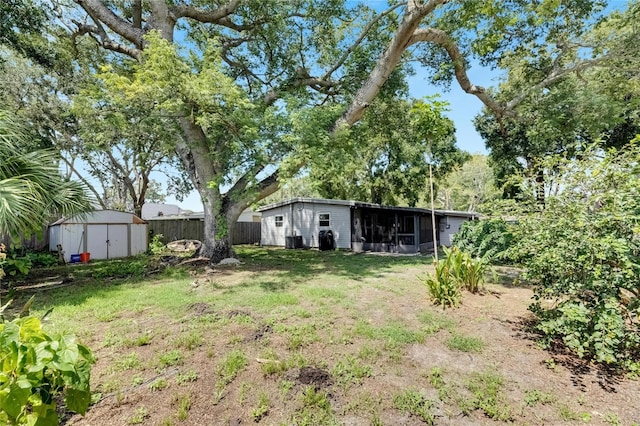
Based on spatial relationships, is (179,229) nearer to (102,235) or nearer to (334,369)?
(102,235)

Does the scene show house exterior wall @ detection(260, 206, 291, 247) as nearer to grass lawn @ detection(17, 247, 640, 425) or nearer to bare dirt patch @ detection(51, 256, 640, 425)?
grass lawn @ detection(17, 247, 640, 425)

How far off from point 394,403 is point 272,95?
33.4 ft

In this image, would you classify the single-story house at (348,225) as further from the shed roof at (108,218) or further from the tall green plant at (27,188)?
the tall green plant at (27,188)

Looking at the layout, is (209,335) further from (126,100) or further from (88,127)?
(88,127)

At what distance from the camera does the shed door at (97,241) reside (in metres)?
12.4

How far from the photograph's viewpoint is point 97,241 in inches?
498

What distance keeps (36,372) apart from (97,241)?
45.0ft

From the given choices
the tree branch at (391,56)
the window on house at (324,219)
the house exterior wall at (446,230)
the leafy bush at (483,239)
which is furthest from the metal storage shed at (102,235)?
the house exterior wall at (446,230)

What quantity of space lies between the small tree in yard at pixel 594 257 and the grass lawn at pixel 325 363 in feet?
1.36

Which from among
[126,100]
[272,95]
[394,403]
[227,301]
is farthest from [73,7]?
[394,403]

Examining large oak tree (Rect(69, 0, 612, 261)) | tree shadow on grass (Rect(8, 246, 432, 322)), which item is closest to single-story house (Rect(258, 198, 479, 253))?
tree shadow on grass (Rect(8, 246, 432, 322))

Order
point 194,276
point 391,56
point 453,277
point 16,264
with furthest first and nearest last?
point 391,56 < point 194,276 < point 453,277 < point 16,264

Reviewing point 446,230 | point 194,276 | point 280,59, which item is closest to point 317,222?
point 280,59

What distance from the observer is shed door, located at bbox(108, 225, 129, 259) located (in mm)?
13070
